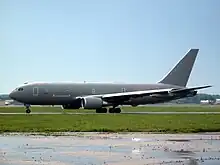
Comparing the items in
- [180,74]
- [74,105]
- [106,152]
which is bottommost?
[74,105]

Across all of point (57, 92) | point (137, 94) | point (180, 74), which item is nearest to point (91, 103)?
point (57, 92)

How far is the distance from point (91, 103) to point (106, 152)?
41598 mm

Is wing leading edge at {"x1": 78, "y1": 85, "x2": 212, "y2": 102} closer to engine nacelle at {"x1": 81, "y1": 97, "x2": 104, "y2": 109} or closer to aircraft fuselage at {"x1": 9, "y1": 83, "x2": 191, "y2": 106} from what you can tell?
engine nacelle at {"x1": 81, "y1": 97, "x2": 104, "y2": 109}

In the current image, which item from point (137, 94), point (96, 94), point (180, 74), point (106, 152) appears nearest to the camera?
point (106, 152)

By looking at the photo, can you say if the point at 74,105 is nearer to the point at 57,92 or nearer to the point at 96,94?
the point at 96,94

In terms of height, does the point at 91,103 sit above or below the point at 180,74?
below

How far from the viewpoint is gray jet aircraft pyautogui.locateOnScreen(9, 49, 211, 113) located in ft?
186

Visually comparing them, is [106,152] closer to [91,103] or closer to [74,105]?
[91,103]

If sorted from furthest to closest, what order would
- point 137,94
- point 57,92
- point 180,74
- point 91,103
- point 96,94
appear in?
point 180,74, point 96,94, point 137,94, point 57,92, point 91,103

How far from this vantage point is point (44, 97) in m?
57.0

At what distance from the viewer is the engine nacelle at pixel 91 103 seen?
5600 cm

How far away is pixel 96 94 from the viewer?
5866 centimetres

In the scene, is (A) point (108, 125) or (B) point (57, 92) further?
(B) point (57, 92)

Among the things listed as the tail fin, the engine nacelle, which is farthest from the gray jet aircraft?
the tail fin
